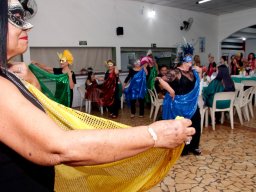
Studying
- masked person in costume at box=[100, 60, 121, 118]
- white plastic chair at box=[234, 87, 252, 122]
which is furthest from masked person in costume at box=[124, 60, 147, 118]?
white plastic chair at box=[234, 87, 252, 122]

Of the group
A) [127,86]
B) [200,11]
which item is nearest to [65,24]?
[127,86]

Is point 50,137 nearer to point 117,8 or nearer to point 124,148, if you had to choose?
point 124,148

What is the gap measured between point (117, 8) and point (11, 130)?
829cm

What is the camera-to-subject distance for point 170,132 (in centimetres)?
66

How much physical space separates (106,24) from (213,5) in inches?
183

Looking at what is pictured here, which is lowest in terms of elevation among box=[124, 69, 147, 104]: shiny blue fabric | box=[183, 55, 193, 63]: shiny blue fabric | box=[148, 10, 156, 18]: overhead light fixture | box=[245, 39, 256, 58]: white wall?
box=[124, 69, 147, 104]: shiny blue fabric

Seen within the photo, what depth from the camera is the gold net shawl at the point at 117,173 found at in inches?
38.0

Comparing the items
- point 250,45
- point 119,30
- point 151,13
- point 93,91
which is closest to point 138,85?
point 93,91

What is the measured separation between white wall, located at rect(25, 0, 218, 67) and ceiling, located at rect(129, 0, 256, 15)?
28cm

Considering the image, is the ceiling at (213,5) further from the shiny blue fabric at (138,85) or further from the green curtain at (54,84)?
the green curtain at (54,84)

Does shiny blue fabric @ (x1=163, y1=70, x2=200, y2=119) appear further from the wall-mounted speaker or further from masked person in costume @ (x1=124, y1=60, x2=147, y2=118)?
the wall-mounted speaker

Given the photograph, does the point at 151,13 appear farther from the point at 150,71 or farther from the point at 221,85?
the point at 221,85

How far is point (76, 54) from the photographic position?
7699mm

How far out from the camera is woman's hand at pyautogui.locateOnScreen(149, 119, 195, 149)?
0.65 m
